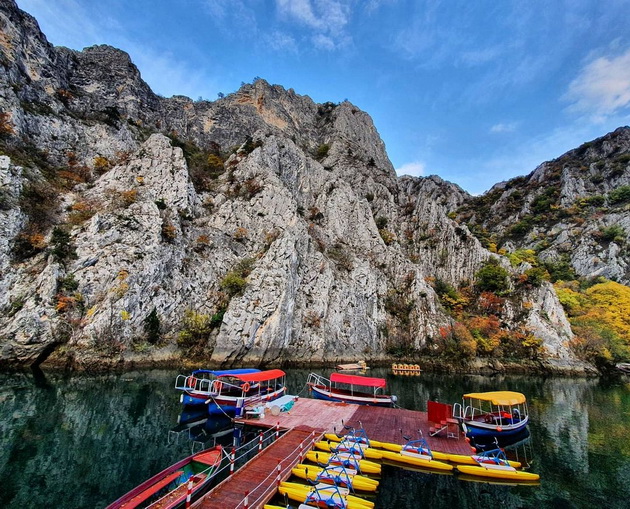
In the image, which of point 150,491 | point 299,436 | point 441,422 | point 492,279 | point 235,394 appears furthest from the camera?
point 492,279

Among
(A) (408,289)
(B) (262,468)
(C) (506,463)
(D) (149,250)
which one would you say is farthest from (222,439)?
(A) (408,289)

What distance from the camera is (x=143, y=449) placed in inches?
593

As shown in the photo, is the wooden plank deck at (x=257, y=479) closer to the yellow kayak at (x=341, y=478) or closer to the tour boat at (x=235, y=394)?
the yellow kayak at (x=341, y=478)

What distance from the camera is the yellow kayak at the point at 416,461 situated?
1455cm

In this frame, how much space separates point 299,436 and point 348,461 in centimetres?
441

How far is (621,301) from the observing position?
55.8 m

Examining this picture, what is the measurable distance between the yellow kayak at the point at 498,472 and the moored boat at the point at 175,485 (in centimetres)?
1166

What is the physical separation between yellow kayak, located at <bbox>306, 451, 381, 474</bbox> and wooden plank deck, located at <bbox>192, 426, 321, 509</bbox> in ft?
2.34

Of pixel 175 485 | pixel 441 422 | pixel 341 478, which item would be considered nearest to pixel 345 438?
pixel 341 478

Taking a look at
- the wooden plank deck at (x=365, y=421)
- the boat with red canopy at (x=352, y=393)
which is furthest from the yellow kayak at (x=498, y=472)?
the boat with red canopy at (x=352, y=393)

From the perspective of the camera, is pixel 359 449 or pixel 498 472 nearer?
pixel 498 472

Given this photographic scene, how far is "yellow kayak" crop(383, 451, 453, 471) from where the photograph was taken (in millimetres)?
14555

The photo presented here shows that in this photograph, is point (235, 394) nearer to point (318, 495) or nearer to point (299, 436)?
point (299, 436)

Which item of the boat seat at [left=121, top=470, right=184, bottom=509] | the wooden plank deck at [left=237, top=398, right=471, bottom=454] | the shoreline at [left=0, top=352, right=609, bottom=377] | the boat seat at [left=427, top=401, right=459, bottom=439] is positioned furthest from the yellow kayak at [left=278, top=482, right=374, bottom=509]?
the shoreline at [left=0, top=352, right=609, bottom=377]
